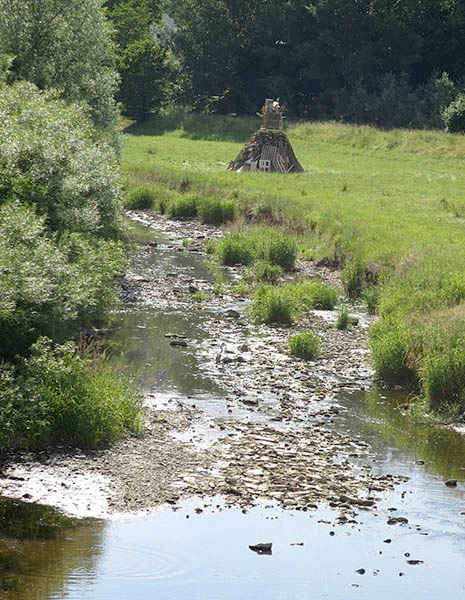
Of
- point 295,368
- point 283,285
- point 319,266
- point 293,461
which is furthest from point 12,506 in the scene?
point 319,266

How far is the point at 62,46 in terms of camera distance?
42.6m

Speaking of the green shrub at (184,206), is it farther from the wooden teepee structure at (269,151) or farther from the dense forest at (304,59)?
the dense forest at (304,59)

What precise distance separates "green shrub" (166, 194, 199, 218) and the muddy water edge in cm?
2366

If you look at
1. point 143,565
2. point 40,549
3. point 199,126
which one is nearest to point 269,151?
point 199,126

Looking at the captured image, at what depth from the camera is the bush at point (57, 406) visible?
17.1 m

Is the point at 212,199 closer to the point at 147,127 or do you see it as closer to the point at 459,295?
the point at 459,295

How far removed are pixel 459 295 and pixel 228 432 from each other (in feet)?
32.0

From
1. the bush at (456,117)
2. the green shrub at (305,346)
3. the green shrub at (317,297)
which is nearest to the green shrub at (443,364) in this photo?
the green shrub at (305,346)

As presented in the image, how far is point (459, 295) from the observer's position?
26.2 m

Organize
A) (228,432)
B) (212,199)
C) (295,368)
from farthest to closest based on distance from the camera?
(212,199) → (295,368) → (228,432)

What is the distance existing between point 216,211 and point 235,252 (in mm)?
8543

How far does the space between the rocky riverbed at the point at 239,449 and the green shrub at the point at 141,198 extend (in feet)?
78.3

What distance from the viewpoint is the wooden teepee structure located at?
57625 millimetres

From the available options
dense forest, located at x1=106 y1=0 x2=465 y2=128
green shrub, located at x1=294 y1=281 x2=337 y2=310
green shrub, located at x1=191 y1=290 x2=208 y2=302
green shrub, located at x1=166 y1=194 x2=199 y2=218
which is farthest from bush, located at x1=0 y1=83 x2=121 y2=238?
dense forest, located at x1=106 y1=0 x2=465 y2=128
